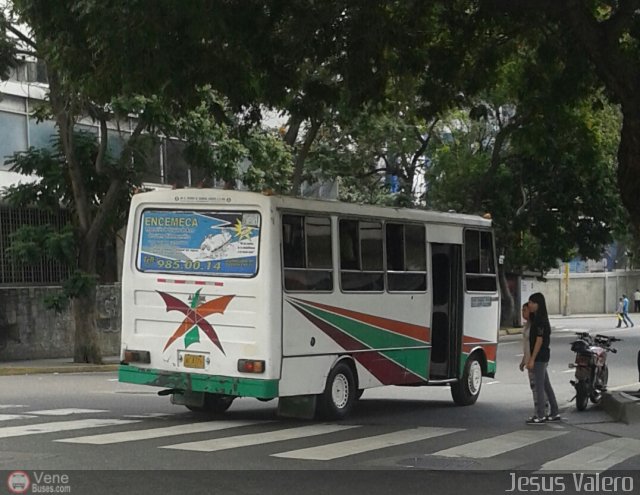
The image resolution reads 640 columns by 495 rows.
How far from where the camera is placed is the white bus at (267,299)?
13094mm

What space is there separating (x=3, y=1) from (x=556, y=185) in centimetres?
2358

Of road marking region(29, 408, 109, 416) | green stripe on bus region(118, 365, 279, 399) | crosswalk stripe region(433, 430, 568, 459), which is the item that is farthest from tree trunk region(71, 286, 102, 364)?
crosswalk stripe region(433, 430, 568, 459)

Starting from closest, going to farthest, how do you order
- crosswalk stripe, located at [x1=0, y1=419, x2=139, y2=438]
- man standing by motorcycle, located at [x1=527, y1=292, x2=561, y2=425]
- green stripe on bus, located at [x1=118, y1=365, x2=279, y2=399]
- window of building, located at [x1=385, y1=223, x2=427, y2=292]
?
crosswalk stripe, located at [x1=0, y1=419, x2=139, y2=438] → green stripe on bus, located at [x1=118, y1=365, x2=279, y2=399] → man standing by motorcycle, located at [x1=527, y1=292, x2=561, y2=425] → window of building, located at [x1=385, y1=223, x2=427, y2=292]

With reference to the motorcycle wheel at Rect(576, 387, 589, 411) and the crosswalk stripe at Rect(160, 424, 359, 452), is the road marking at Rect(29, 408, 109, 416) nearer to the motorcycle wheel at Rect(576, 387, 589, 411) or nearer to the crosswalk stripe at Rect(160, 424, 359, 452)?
the crosswalk stripe at Rect(160, 424, 359, 452)

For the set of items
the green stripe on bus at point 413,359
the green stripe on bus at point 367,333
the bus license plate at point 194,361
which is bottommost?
the green stripe on bus at point 413,359

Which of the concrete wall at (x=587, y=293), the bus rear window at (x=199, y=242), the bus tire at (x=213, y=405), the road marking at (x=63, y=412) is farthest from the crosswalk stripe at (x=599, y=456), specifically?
the concrete wall at (x=587, y=293)

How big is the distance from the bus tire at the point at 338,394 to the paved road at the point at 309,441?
0.82ft

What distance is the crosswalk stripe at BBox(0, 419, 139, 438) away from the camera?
39.1ft

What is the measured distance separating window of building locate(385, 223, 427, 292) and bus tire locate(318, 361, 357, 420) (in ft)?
5.22

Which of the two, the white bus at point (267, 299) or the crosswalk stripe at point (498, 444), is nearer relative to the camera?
the crosswalk stripe at point (498, 444)

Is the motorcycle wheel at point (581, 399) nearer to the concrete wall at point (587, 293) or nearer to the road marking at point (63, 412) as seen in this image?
the road marking at point (63, 412)

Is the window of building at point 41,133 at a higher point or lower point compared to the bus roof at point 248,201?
higher

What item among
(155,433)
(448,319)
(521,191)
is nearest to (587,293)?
(521,191)

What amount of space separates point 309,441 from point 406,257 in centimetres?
445
